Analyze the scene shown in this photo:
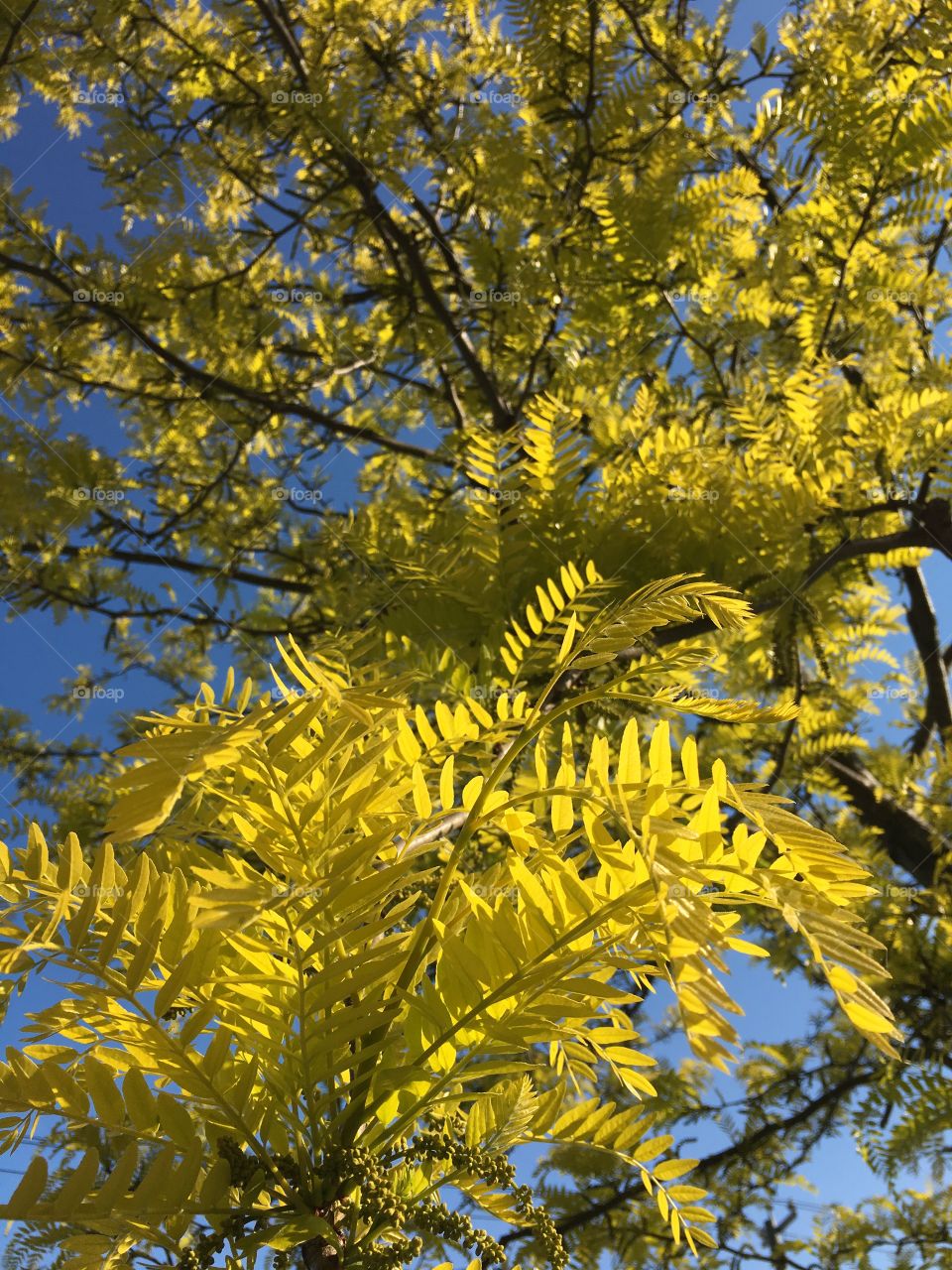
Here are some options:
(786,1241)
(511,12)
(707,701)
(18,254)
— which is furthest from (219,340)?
(786,1241)

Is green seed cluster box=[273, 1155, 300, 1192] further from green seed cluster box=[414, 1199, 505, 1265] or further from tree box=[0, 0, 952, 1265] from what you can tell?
tree box=[0, 0, 952, 1265]

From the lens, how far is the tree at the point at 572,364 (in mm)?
1393

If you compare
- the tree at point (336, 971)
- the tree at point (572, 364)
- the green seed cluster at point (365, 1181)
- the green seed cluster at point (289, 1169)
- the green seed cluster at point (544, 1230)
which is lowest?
the green seed cluster at point (544, 1230)

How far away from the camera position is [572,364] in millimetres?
2371

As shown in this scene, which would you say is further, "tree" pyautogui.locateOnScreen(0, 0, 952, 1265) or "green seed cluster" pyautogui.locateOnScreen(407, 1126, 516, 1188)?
"tree" pyautogui.locateOnScreen(0, 0, 952, 1265)

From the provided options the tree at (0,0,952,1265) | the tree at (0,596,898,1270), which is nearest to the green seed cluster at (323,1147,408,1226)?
the tree at (0,596,898,1270)

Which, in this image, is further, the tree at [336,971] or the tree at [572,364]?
the tree at [572,364]

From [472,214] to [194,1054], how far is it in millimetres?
3188

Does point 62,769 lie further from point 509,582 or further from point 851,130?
point 851,130

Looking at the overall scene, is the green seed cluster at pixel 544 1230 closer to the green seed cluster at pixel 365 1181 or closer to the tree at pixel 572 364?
the green seed cluster at pixel 365 1181

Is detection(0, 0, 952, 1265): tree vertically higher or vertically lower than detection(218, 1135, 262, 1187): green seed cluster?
higher

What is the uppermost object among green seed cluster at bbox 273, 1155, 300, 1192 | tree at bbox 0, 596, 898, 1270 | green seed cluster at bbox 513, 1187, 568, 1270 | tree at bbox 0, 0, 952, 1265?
tree at bbox 0, 0, 952, 1265

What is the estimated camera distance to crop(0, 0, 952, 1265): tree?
4.57ft

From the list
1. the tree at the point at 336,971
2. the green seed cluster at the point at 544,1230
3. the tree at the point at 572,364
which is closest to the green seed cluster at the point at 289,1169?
the tree at the point at 336,971
